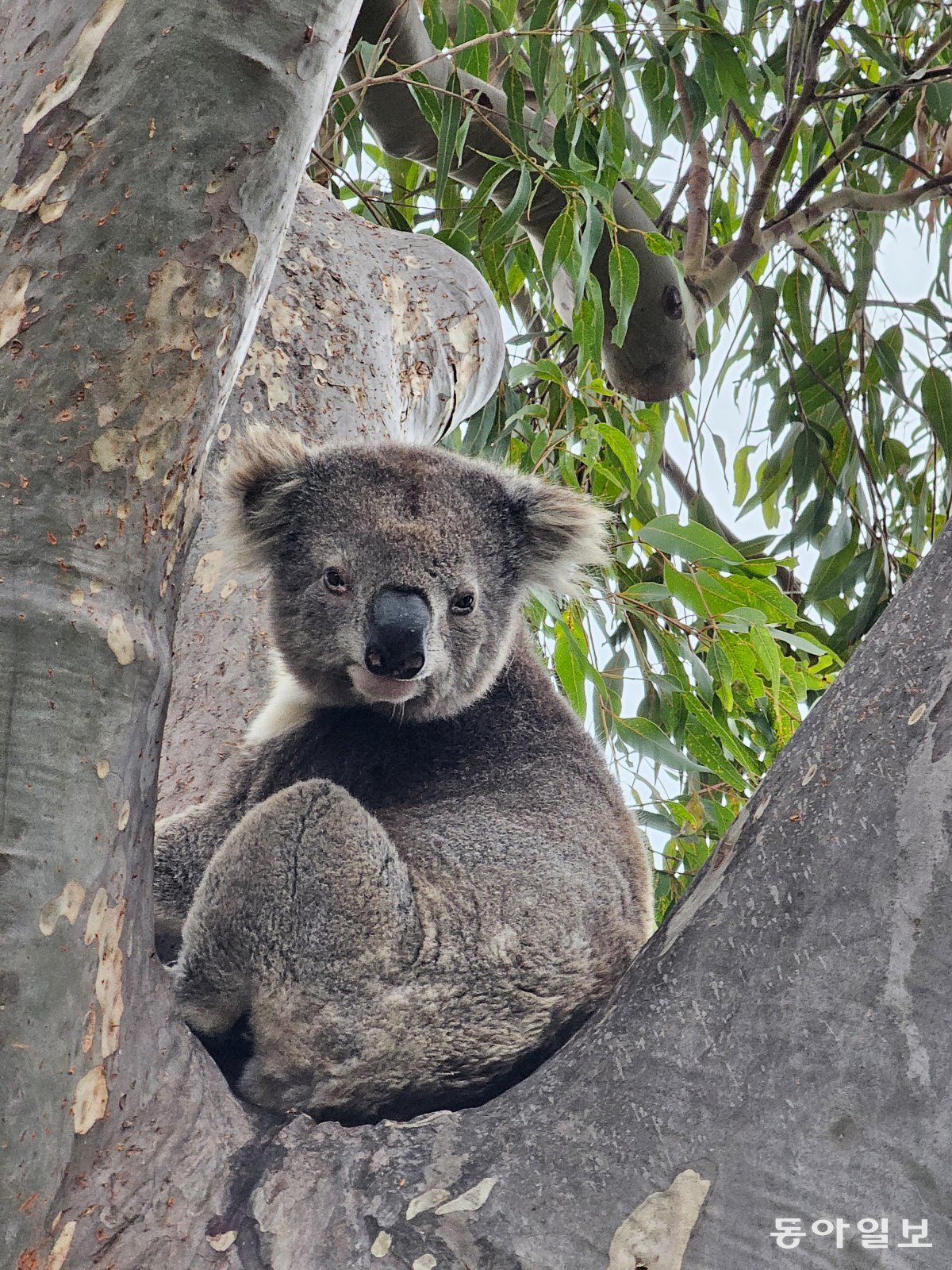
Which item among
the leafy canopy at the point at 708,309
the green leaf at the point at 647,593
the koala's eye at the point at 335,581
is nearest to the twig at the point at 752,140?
the leafy canopy at the point at 708,309

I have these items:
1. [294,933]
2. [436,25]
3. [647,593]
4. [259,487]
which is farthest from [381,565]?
[436,25]

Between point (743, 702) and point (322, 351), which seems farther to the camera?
point (743, 702)

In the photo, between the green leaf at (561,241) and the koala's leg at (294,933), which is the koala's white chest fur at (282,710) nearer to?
the koala's leg at (294,933)

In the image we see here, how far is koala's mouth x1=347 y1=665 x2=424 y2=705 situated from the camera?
7.24ft

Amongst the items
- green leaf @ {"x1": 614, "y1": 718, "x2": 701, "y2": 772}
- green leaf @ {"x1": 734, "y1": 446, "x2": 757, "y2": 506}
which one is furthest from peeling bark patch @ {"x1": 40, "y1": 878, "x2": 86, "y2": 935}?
green leaf @ {"x1": 734, "y1": 446, "x2": 757, "y2": 506}

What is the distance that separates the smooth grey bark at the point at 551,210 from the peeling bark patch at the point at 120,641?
7.90 ft

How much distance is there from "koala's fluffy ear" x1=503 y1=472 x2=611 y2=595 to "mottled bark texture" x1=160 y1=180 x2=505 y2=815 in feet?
1.28

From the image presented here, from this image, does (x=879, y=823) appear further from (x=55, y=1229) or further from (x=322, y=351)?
(x=322, y=351)

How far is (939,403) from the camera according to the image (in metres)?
3.72

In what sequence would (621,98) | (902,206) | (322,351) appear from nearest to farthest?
(322,351) < (621,98) < (902,206)

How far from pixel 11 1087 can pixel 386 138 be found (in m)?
3.03

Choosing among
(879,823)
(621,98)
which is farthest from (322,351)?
(879,823)

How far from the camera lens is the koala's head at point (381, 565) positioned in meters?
2.23

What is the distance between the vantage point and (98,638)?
127 centimetres
